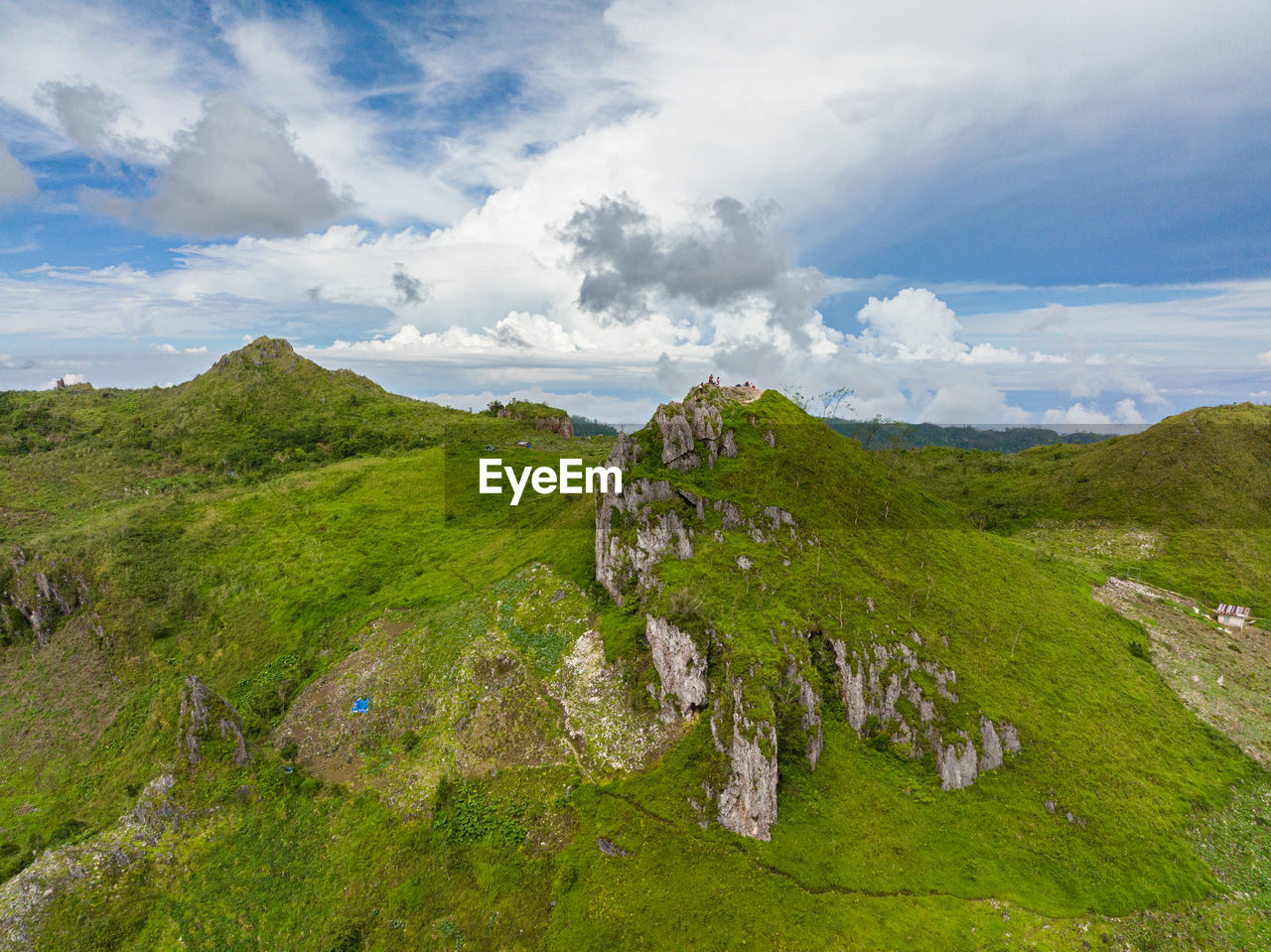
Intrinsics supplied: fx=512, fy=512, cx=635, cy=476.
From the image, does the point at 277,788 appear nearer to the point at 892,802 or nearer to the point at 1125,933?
the point at 892,802

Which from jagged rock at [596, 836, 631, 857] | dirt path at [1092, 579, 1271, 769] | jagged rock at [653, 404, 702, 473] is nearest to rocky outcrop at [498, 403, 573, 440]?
jagged rock at [653, 404, 702, 473]

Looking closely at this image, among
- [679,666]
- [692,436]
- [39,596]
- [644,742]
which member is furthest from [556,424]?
[644,742]

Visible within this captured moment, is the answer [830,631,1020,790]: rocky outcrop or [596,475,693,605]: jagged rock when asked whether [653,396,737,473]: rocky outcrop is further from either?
[830,631,1020,790]: rocky outcrop

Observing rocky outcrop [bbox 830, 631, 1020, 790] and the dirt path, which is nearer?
rocky outcrop [bbox 830, 631, 1020, 790]

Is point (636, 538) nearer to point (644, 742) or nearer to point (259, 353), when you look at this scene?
point (644, 742)

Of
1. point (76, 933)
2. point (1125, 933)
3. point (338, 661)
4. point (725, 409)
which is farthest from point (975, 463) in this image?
point (76, 933)

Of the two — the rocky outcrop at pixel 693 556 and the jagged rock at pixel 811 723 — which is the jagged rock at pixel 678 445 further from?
the jagged rock at pixel 811 723
